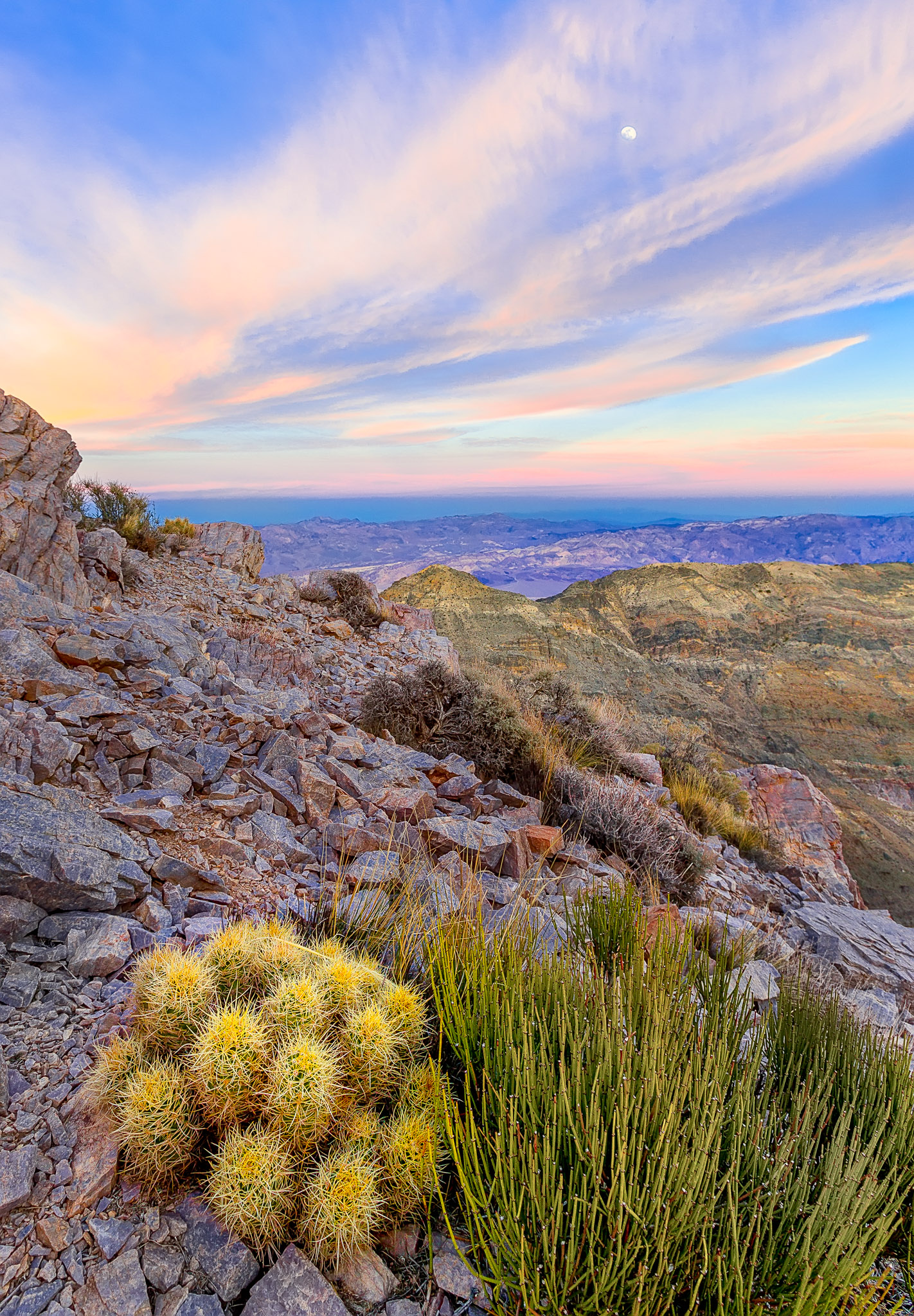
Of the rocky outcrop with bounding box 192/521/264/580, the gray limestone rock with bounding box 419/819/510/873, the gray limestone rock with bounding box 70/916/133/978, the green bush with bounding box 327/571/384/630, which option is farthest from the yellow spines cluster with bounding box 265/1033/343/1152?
the rocky outcrop with bounding box 192/521/264/580

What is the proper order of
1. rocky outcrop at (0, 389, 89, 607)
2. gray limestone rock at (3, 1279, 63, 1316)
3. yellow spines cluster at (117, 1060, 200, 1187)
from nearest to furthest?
1. gray limestone rock at (3, 1279, 63, 1316)
2. yellow spines cluster at (117, 1060, 200, 1187)
3. rocky outcrop at (0, 389, 89, 607)

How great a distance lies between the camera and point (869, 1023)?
10.3ft

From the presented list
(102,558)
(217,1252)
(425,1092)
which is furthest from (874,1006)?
(102,558)

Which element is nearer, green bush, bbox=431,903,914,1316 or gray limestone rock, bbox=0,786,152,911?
green bush, bbox=431,903,914,1316

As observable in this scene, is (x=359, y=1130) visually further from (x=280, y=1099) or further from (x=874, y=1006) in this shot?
(x=874, y=1006)

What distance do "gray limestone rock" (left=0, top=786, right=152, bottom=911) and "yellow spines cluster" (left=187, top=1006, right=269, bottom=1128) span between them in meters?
1.27

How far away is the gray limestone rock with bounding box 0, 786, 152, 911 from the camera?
2.88 m

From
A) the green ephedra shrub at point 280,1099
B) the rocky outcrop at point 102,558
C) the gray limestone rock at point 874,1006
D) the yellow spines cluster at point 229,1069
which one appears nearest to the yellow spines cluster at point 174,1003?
the green ephedra shrub at point 280,1099

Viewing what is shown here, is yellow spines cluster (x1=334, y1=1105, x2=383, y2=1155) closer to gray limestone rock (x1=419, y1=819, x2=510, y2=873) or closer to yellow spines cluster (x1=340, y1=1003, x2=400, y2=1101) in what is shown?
yellow spines cluster (x1=340, y1=1003, x2=400, y2=1101)

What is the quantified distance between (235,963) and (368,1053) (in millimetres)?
654

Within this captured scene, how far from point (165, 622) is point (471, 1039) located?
6504 millimetres

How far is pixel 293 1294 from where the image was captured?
69.6 inches

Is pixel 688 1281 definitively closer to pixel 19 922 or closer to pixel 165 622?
pixel 19 922

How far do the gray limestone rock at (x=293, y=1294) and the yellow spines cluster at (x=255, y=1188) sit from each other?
85 mm
